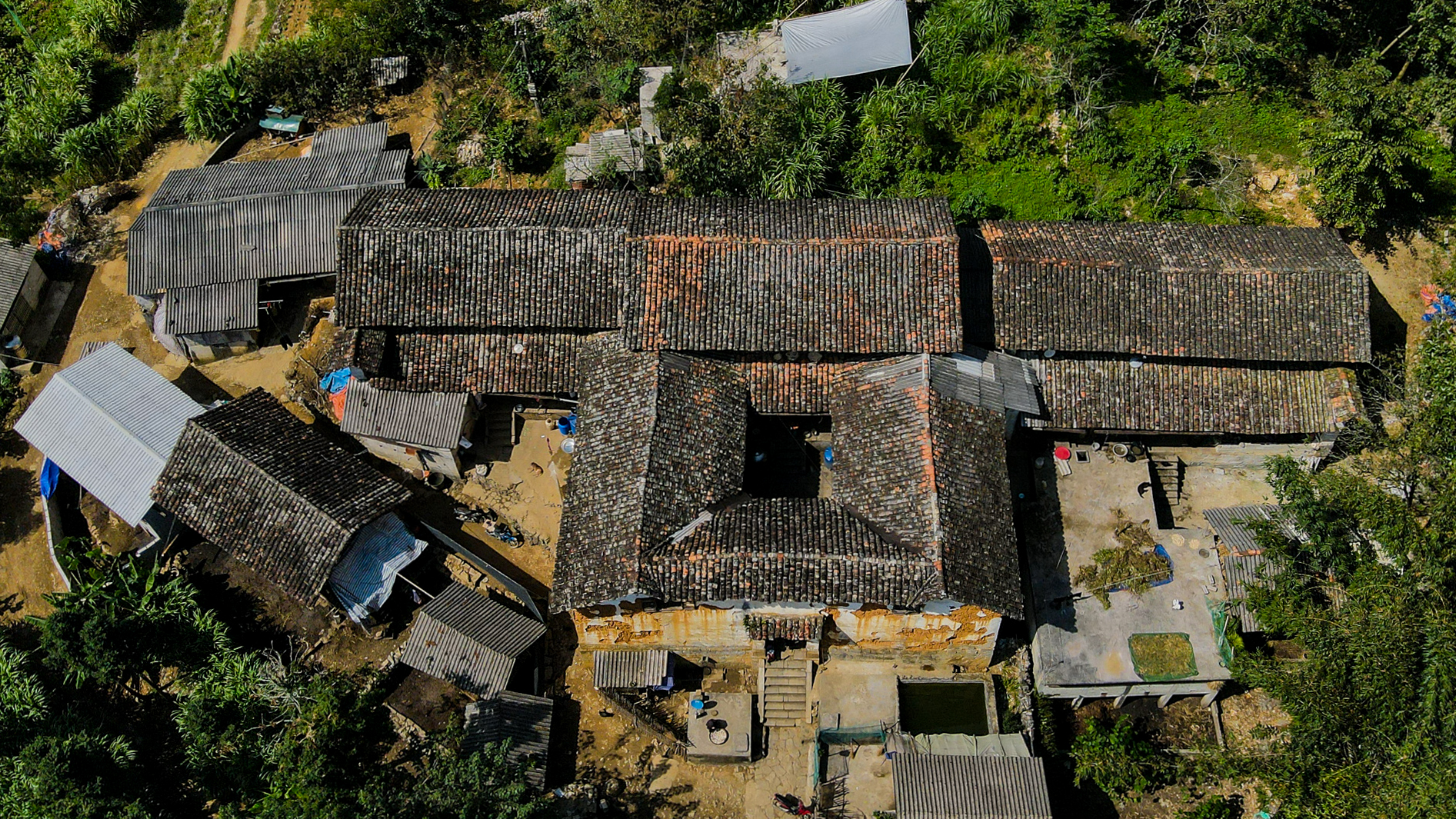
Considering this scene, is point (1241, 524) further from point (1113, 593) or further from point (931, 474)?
point (931, 474)

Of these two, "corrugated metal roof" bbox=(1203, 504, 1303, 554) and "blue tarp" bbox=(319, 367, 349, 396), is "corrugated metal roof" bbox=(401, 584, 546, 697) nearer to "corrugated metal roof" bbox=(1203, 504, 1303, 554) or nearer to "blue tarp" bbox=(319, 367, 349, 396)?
"blue tarp" bbox=(319, 367, 349, 396)

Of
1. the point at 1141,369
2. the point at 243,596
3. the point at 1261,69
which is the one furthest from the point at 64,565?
the point at 1261,69

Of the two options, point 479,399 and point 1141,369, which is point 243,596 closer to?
point 479,399

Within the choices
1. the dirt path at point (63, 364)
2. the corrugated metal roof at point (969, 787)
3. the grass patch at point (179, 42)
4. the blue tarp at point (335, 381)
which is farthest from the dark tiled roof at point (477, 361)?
the grass patch at point (179, 42)

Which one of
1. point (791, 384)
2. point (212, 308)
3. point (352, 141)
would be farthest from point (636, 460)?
point (352, 141)

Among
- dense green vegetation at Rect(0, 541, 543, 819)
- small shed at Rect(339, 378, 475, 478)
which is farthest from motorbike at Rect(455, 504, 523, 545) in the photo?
dense green vegetation at Rect(0, 541, 543, 819)
